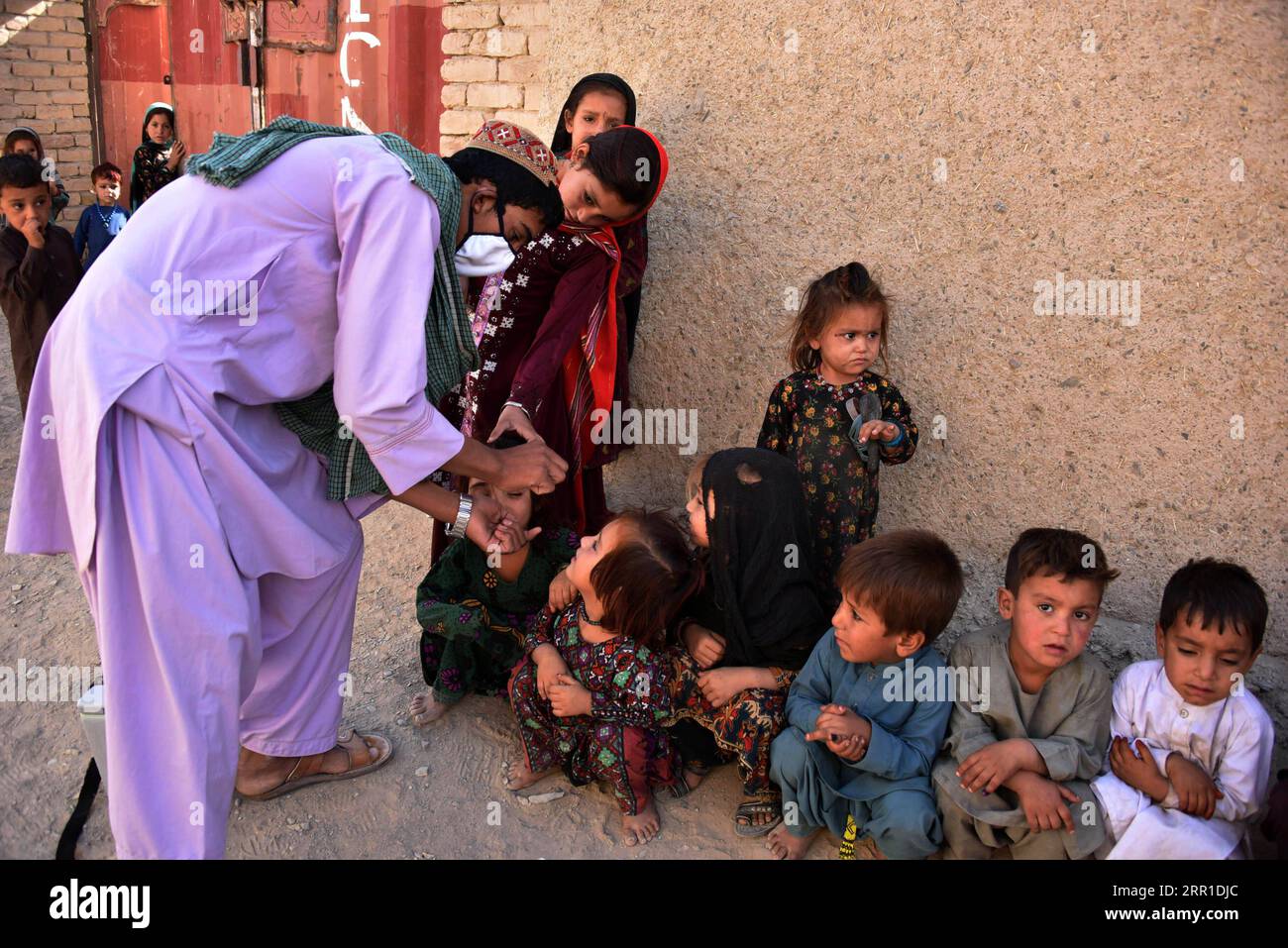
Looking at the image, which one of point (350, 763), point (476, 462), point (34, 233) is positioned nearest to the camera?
point (476, 462)

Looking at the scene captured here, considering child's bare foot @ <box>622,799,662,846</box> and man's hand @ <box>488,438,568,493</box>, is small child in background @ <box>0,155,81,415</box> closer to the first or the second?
man's hand @ <box>488,438,568,493</box>

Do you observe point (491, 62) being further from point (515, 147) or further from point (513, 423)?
point (513, 423)

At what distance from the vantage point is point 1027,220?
9.53ft

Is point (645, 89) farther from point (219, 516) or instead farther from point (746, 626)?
point (219, 516)

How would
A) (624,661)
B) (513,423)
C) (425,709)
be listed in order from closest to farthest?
(624,661), (513,423), (425,709)

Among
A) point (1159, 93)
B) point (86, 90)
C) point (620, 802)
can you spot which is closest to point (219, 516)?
point (620, 802)

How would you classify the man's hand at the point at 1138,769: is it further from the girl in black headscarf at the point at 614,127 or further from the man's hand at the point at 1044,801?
the girl in black headscarf at the point at 614,127

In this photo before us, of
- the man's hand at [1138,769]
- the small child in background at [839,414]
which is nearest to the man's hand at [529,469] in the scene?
the small child in background at [839,414]

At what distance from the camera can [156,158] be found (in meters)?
8.10

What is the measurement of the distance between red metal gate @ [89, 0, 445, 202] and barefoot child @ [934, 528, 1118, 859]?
17.7 feet

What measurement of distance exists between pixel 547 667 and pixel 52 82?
9.50 meters

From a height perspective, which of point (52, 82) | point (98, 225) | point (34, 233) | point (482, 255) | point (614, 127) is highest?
point (52, 82)

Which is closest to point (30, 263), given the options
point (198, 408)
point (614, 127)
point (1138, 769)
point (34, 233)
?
point (34, 233)

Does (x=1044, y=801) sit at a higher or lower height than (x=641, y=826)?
higher
